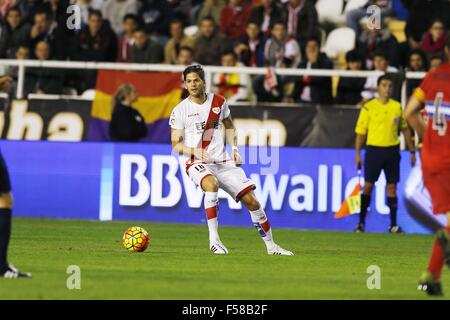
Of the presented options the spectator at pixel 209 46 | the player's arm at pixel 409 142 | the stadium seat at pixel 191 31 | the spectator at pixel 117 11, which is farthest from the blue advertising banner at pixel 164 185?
the spectator at pixel 117 11

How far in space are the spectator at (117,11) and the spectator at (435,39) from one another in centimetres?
606

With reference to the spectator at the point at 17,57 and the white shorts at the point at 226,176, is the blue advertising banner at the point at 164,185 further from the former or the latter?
the white shorts at the point at 226,176

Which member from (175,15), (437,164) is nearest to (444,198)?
(437,164)

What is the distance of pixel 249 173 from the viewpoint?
2219cm

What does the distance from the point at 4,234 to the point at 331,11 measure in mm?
14174

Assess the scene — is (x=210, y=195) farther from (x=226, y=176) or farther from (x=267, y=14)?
(x=267, y=14)

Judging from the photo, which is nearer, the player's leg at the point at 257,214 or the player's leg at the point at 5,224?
the player's leg at the point at 5,224

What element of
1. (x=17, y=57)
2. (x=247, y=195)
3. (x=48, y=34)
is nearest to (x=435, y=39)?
(x=48, y=34)

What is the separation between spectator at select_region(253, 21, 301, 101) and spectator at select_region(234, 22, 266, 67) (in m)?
0.17

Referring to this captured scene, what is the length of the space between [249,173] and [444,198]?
11.3 m

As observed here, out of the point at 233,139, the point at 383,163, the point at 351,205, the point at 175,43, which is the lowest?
the point at 351,205

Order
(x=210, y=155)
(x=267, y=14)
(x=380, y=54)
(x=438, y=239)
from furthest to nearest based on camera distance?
(x=267, y=14), (x=380, y=54), (x=210, y=155), (x=438, y=239)

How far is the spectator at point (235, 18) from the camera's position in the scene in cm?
2486

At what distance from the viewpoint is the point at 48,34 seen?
993 inches
